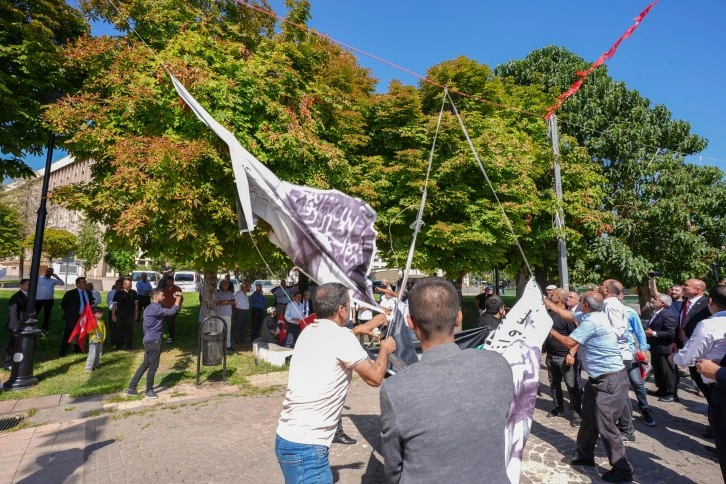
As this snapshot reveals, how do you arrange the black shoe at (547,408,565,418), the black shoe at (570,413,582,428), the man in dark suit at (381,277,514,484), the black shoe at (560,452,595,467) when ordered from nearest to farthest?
the man in dark suit at (381,277,514,484), the black shoe at (560,452,595,467), the black shoe at (570,413,582,428), the black shoe at (547,408,565,418)

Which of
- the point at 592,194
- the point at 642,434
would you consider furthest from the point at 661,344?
the point at 592,194

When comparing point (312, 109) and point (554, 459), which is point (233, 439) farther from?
point (312, 109)

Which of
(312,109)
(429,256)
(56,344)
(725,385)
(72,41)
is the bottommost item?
(56,344)

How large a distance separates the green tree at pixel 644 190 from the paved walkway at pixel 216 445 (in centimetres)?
951

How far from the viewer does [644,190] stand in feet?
53.5

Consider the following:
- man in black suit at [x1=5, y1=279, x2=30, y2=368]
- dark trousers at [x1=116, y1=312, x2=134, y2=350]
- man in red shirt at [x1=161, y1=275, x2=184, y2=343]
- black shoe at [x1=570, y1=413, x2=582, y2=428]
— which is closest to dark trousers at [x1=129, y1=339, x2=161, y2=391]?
man in red shirt at [x1=161, y1=275, x2=184, y2=343]

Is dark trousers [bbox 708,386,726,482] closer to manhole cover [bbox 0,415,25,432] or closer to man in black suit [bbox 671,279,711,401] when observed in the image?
man in black suit [bbox 671,279,711,401]

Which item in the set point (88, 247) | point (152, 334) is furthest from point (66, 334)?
point (88, 247)

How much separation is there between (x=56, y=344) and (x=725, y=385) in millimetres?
14284

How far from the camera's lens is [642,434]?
241 inches

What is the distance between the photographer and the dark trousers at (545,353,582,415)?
649cm

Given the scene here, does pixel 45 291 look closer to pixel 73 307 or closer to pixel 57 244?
pixel 73 307

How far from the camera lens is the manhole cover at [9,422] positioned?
20.6ft

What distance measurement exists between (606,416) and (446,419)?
398 centimetres
